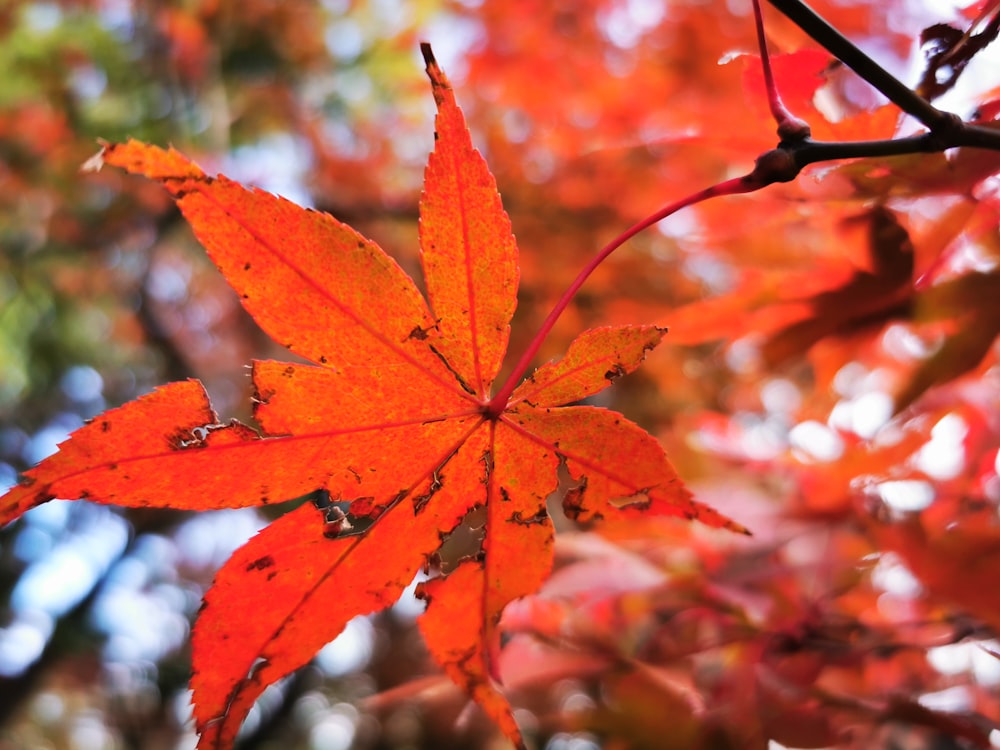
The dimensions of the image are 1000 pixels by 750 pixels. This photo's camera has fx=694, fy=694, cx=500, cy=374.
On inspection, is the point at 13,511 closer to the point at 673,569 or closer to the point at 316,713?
the point at 673,569

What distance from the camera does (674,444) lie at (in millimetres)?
1351

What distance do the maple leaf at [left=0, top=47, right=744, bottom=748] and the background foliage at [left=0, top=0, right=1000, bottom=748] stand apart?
0.10m

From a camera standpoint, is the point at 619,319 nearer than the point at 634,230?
No

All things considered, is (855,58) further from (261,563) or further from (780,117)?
(261,563)

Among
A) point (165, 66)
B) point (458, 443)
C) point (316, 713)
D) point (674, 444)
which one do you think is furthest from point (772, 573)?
point (316, 713)

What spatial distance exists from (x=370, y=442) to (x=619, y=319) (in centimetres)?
150

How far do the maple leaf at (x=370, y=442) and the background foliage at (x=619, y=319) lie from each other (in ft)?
0.33

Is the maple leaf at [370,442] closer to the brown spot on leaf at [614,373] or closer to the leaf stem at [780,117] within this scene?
the brown spot on leaf at [614,373]

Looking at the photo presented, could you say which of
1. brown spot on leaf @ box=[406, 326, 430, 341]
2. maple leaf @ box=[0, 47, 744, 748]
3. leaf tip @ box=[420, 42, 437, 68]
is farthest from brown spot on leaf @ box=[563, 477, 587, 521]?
leaf tip @ box=[420, 42, 437, 68]

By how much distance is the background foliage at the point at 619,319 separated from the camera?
0.58 m

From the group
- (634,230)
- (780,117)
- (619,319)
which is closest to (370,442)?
(634,230)

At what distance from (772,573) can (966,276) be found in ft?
1.10

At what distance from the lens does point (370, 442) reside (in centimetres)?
39

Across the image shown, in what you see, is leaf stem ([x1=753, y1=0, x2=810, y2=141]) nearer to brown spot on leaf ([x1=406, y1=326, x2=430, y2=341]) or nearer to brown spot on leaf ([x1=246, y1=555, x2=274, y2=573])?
brown spot on leaf ([x1=406, y1=326, x2=430, y2=341])
